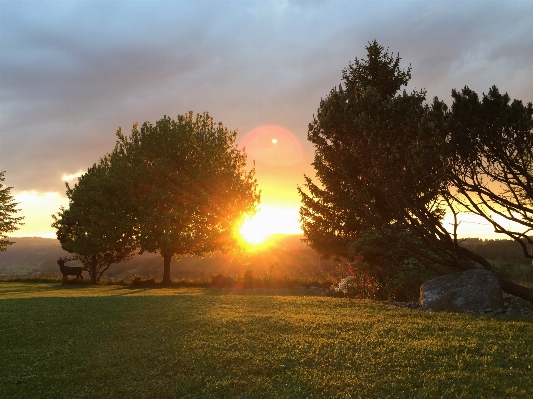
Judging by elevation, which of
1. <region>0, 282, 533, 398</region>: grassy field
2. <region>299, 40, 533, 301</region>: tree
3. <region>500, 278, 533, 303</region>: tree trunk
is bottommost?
<region>0, 282, 533, 398</region>: grassy field

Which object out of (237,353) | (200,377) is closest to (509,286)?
(237,353)

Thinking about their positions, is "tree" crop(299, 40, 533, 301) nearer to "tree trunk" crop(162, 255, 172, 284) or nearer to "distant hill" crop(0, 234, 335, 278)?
"distant hill" crop(0, 234, 335, 278)

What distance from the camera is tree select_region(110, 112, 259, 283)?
140 feet

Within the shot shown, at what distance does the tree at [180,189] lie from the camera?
42688 mm

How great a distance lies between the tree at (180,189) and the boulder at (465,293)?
2944 cm

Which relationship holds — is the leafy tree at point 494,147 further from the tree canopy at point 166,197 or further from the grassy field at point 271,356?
the tree canopy at point 166,197

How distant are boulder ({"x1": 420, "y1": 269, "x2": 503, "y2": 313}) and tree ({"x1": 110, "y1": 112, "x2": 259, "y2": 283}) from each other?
2944cm

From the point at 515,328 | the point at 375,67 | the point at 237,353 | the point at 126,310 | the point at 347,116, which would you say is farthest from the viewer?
the point at 375,67

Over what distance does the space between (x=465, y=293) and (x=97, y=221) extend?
127 ft

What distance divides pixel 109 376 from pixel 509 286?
55.6ft

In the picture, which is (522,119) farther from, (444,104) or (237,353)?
(237,353)

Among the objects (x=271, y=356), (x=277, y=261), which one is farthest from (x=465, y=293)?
(x=277, y=261)

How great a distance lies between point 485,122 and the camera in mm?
17469

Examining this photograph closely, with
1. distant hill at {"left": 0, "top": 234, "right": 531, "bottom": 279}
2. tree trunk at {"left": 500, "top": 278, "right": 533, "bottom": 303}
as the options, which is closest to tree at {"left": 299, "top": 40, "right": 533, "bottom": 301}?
tree trunk at {"left": 500, "top": 278, "right": 533, "bottom": 303}
